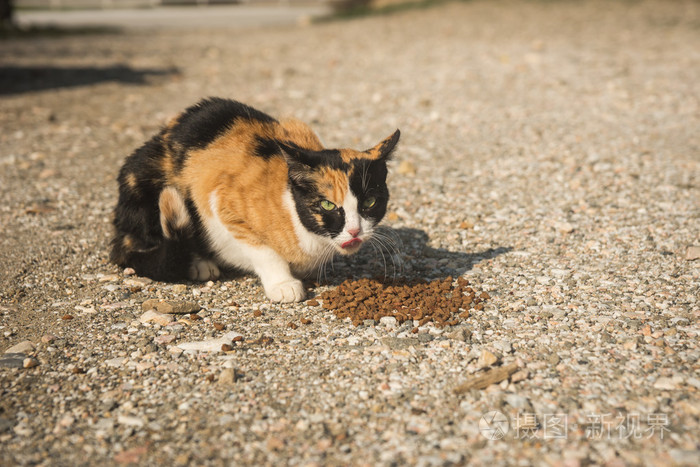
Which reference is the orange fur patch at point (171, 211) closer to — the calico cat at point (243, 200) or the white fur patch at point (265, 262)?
the calico cat at point (243, 200)

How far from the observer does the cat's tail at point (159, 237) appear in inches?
160

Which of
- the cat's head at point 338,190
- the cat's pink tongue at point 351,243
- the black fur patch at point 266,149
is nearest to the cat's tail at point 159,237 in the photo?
the black fur patch at point 266,149

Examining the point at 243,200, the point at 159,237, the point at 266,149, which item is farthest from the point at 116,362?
the point at 266,149

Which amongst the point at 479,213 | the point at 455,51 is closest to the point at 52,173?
the point at 479,213

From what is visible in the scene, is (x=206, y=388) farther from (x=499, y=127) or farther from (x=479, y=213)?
(x=499, y=127)

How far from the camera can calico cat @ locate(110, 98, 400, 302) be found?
3670mm

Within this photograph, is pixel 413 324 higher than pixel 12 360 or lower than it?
higher

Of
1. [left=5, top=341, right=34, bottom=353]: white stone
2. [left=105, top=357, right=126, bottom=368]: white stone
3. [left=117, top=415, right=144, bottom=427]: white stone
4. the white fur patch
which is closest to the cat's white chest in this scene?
the white fur patch

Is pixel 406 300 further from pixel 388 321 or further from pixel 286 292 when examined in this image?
pixel 286 292

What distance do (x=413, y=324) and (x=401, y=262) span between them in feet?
2.94

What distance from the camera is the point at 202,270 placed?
171 inches

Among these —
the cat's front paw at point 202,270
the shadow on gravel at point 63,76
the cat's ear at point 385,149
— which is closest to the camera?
the cat's ear at point 385,149

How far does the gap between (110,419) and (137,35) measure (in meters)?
14.1

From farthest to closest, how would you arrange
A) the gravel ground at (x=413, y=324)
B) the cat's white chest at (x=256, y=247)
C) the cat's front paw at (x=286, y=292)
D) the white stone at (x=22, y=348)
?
the cat's front paw at (x=286, y=292) → the cat's white chest at (x=256, y=247) → the white stone at (x=22, y=348) → the gravel ground at (x=413, y=324)
